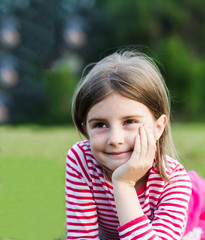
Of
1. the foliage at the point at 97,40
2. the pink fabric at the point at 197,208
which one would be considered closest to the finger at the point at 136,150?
the pink fabric at the point at 197,208

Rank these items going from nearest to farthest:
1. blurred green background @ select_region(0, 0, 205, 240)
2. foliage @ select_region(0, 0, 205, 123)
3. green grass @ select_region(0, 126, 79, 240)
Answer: green grass @ select_region(0, 126, 79, 240), blurred green background @ select_region(0, 0, 205, 240), foliage @ select_region(0, 0, 205, 123)

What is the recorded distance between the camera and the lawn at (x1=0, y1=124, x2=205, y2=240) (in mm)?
2660

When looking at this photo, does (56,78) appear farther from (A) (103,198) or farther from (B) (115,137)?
(B) (115,137)

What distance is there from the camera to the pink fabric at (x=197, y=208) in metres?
2.35

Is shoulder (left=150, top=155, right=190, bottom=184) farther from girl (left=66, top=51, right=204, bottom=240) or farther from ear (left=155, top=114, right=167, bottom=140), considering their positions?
ear (left=155, top=114, right=167, bottom=140)

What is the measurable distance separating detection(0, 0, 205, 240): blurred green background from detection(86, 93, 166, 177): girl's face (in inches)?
41.3

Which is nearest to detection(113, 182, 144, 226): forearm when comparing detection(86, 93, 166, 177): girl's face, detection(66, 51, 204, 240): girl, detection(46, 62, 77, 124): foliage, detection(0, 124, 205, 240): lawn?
detection(66, 51, 204, 240): girl

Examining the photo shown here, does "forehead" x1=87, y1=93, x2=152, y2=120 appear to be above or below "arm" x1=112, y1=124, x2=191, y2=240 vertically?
above

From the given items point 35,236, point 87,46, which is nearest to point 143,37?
point 87,46

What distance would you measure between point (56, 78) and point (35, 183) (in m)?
11.6

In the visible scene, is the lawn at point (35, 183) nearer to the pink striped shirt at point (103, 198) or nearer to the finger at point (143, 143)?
the pink striped shirt at point (103, 198)

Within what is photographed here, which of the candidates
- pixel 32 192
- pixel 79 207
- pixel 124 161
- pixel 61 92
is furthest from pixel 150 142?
pixel 61 92

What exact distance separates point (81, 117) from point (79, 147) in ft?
0.74

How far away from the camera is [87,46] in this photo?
61.2 feet
